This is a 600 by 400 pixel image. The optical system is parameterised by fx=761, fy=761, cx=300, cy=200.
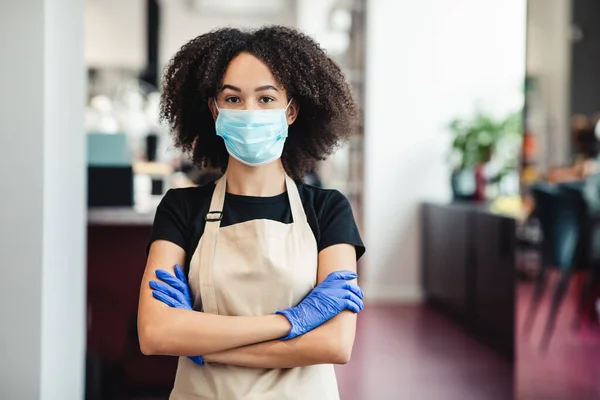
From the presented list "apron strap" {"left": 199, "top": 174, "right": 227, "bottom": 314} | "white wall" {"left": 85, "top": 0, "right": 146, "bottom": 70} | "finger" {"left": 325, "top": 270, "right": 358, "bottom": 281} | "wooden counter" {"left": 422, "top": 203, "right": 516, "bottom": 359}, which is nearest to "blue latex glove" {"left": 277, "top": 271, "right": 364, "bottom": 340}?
"finger" {"left": 325, "top": 270, "right": 358, "bottom": 281}

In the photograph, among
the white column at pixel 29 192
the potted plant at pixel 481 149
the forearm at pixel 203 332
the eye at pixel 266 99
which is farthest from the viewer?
the potted plant at pixel 481 149

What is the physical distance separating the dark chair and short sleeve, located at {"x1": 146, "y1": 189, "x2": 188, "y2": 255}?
280cm

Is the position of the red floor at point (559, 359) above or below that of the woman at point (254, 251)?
below

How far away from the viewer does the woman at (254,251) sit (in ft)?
4.37

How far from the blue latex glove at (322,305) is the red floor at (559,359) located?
2.47 metres

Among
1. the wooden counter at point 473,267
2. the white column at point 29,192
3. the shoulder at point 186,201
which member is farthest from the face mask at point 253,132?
the wooden counter at point 473,267

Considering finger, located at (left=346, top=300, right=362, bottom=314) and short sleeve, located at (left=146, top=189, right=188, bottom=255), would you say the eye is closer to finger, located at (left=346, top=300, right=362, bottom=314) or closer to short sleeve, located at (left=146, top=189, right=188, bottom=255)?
short sleeve, located at (left=146, top=189, right=188, bottom=255)

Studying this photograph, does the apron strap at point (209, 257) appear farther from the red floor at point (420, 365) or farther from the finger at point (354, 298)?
the red floor at point (420, 365)

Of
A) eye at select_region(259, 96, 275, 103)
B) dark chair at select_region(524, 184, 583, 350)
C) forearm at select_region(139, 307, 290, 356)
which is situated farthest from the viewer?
dark chair at select_region(524, 184, 583, 350)

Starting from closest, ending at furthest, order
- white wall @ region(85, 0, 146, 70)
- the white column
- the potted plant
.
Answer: the white column < the potted plant < white wall @ region(85, 0, 146, 70)

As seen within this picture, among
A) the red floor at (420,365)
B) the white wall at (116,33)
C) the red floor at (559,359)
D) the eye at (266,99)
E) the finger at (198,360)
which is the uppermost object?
the white wall at (116,33)

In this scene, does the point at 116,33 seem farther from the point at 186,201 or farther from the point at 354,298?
the point at 354,298

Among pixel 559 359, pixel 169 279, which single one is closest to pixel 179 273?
pixel 169 279

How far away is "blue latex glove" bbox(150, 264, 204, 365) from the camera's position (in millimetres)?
1356
